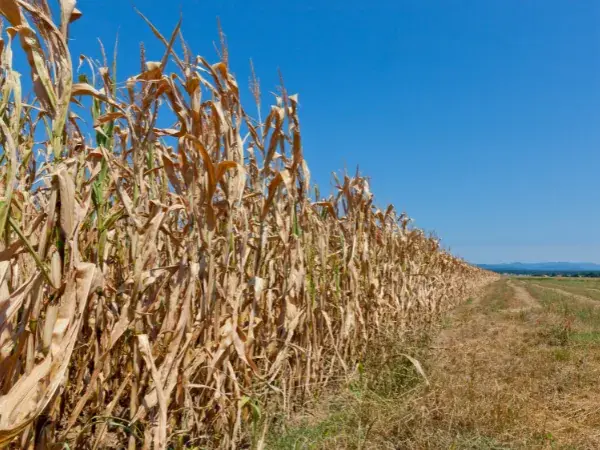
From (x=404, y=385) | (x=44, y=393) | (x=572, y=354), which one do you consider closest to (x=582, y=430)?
(x=404, y=385)

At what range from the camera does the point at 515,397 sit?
4.13 m

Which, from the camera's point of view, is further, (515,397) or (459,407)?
(515,397)

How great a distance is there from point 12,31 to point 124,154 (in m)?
1.01

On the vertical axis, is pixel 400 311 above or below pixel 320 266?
below

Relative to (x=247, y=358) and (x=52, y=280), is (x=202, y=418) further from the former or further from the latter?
(x=52, y=280)

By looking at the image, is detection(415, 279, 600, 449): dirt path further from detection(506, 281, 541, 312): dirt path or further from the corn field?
detection(506, 281, 541, 312): dirt path

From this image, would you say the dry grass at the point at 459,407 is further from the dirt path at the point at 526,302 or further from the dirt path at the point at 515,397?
the dirt path at the point at 526,302

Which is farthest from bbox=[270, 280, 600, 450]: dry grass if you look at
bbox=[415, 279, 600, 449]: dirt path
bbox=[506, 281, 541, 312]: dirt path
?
bbox=[506, 281, 541, 312]: dirt path

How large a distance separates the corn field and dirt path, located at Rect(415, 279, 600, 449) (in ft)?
3.56

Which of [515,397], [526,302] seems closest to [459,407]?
[515,397]

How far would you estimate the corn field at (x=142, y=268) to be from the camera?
1.69 m

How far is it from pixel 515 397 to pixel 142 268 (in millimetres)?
3386

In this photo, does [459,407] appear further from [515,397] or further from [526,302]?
[526,302]

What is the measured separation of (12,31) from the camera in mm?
1888
